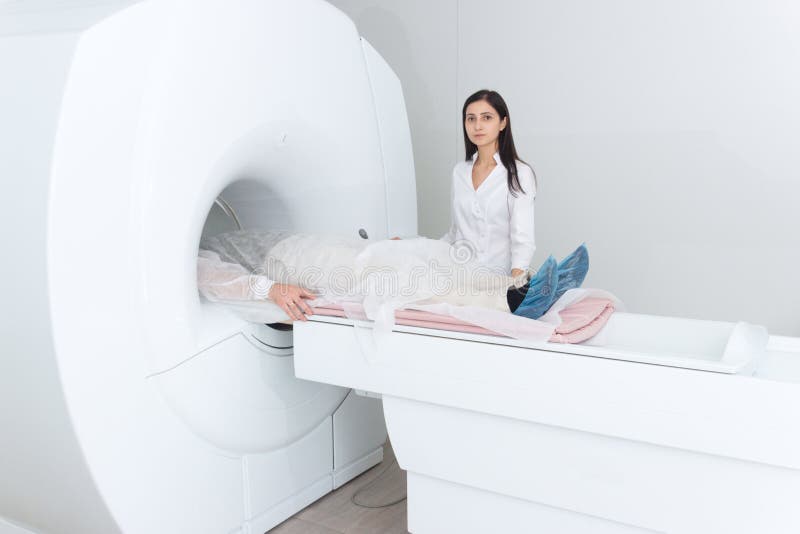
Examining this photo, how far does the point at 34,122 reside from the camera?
1.29 meters

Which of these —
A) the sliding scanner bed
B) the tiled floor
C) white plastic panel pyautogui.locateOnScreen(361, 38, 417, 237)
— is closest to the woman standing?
white plastic panel pyautogui.locateOnScreen(361, 38, 417, 237)

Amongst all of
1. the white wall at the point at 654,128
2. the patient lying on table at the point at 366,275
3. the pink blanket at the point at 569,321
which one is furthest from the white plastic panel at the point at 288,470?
the white wall at the point at 654,128

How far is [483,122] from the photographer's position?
1.83 m

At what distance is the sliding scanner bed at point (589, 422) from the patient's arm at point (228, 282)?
0.14 meters

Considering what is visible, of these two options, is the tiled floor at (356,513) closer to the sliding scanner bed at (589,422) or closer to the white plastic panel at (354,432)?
the white plastic panel at (354,432)

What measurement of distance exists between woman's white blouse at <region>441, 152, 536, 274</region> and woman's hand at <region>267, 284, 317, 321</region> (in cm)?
52

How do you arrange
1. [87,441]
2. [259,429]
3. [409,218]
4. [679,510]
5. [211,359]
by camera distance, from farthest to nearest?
[409,218] < [259,429] < [211,359] < [87,441] < [679,510]

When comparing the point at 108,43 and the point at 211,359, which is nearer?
the point at 108,43

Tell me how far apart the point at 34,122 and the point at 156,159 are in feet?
0.73

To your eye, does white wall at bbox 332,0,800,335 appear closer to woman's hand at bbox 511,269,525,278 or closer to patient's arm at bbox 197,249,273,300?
woman's hand at bbox 511,269,525,278

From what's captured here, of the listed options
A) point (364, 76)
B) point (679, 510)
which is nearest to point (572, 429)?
point (679, 510)

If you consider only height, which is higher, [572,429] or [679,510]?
[572,429]

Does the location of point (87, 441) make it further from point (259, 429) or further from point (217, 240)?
point (217, 240)

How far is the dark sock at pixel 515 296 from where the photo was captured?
4.89 ft
